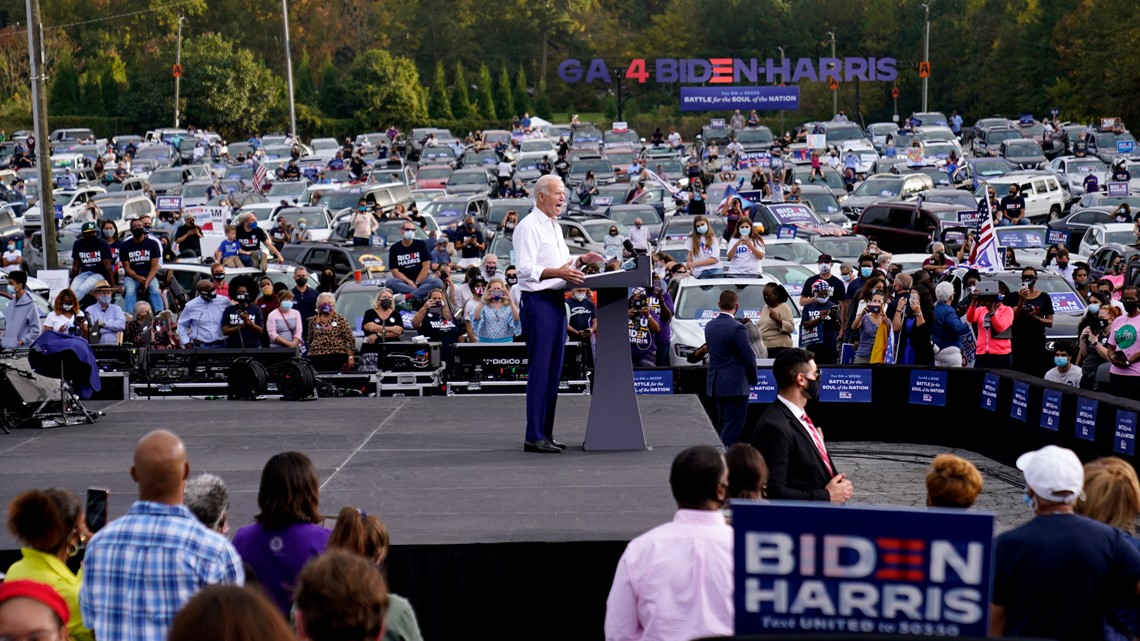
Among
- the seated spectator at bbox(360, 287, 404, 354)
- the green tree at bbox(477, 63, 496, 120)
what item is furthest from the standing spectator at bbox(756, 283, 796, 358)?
the green tree at bbox(477, 63, 496, 120)

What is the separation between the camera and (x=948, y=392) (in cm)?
1666

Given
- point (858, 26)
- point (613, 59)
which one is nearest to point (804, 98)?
point (858, 26)

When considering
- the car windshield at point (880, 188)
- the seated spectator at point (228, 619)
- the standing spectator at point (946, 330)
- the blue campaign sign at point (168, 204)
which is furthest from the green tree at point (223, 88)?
the seated spectator at point (228, 619)

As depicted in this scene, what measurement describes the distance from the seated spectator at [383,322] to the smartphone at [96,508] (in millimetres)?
10768

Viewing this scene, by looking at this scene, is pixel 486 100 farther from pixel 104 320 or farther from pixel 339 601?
pixel 339 601

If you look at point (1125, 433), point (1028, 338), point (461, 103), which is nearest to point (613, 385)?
point (1125, 433)

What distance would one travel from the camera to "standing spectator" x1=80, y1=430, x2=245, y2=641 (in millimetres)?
5527

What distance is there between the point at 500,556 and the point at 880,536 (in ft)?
13.8

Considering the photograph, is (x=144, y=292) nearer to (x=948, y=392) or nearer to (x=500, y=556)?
(x=948, y=392)

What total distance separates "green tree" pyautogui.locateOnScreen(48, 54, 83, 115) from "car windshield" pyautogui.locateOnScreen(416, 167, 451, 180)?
42.9 meters

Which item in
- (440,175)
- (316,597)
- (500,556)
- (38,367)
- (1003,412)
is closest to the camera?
(316,597)

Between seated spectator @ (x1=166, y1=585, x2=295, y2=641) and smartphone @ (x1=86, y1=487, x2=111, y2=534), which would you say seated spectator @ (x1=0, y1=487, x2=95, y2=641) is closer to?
smartphone @ (x1=86, y1=487, x2=111, y2=534)

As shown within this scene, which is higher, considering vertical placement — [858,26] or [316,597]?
[858,26]

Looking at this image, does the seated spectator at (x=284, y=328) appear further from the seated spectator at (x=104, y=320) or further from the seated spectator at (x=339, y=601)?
the seated spectator at (x=339, y=601)
